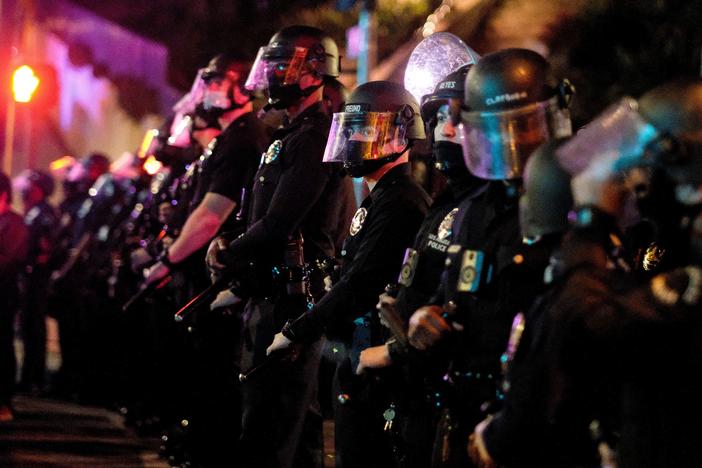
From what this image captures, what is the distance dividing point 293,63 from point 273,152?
54 cm

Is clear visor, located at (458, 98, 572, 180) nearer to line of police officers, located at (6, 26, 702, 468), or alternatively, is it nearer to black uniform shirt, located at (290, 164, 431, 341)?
line of police officers, located at (6, 26, 702, 468)

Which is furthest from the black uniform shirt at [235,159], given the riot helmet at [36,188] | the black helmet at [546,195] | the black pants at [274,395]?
the riot helmet at [36,188]

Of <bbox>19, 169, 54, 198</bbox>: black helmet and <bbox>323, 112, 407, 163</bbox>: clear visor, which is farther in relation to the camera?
<bbox>19, 169, 54, 198</bbox>: black helmet

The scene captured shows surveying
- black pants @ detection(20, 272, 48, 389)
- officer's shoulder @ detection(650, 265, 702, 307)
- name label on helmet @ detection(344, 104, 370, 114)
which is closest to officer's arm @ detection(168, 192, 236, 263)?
name label on helmet @ detection(344, 104, 370, 114)

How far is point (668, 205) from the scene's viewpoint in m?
3.29

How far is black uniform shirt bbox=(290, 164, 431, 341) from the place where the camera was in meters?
5.40

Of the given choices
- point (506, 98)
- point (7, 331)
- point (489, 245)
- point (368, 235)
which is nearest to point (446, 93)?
point (368, 235)

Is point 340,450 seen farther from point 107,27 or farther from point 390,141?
point 107,27

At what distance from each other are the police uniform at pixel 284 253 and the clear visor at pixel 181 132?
2.02 m

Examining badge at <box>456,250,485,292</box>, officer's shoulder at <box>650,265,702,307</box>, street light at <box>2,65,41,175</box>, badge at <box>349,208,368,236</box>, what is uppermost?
street light at <box>2,65,41,175</box>

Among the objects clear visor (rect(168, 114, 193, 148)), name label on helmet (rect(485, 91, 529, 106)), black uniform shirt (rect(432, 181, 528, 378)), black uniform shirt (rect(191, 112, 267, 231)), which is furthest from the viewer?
clear visor (rect(168, 114, 193, 148))

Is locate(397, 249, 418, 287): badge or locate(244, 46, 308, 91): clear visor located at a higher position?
locate(244, 46, 308, 91): clear visor

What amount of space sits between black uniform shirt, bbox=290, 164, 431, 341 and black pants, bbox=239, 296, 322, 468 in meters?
0.85

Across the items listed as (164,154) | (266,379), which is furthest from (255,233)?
(164,154)
